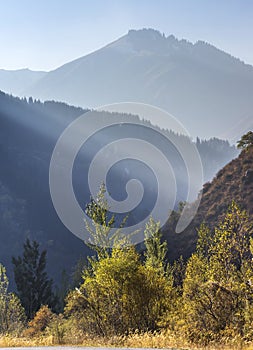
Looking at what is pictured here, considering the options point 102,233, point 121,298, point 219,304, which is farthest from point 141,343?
point 102,233

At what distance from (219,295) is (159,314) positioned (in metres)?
4.64

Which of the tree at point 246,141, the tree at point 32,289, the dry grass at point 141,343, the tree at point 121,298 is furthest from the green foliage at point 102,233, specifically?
the tree at point 32,289

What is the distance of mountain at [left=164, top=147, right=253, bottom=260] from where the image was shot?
72.2 m

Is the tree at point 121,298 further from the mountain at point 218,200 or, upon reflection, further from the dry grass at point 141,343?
the mountain at point 218,200

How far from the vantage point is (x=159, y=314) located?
75.2ft

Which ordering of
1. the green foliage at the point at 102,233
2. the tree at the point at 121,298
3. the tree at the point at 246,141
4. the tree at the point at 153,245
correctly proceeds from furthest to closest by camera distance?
1. the tree at the point at 246,141
2. the tree at the point at 153,245
3. the green foliage at the point at 102,233
4. the tree at the point at 121,298

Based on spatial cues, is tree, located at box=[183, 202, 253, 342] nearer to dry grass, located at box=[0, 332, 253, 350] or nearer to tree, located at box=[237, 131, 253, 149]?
dry grass, located at box=[0, 332, 253, 350]

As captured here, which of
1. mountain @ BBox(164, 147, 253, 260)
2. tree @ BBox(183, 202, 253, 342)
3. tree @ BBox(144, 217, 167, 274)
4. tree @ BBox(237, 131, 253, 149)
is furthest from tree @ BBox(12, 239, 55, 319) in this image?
tree @ BBox(183, 202, 253, 342)

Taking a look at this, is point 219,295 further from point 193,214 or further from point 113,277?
point 193,214

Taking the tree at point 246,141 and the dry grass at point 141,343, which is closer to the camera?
the dry grass at point 141,343

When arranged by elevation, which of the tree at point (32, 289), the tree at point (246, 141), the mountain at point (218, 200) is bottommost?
the tree at point (32, 289)

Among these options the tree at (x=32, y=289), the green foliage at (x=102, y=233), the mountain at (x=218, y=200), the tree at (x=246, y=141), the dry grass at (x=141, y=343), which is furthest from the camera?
the tree at (x=32, y=289)

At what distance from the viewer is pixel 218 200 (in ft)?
263

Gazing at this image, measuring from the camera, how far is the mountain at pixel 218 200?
72.2m
